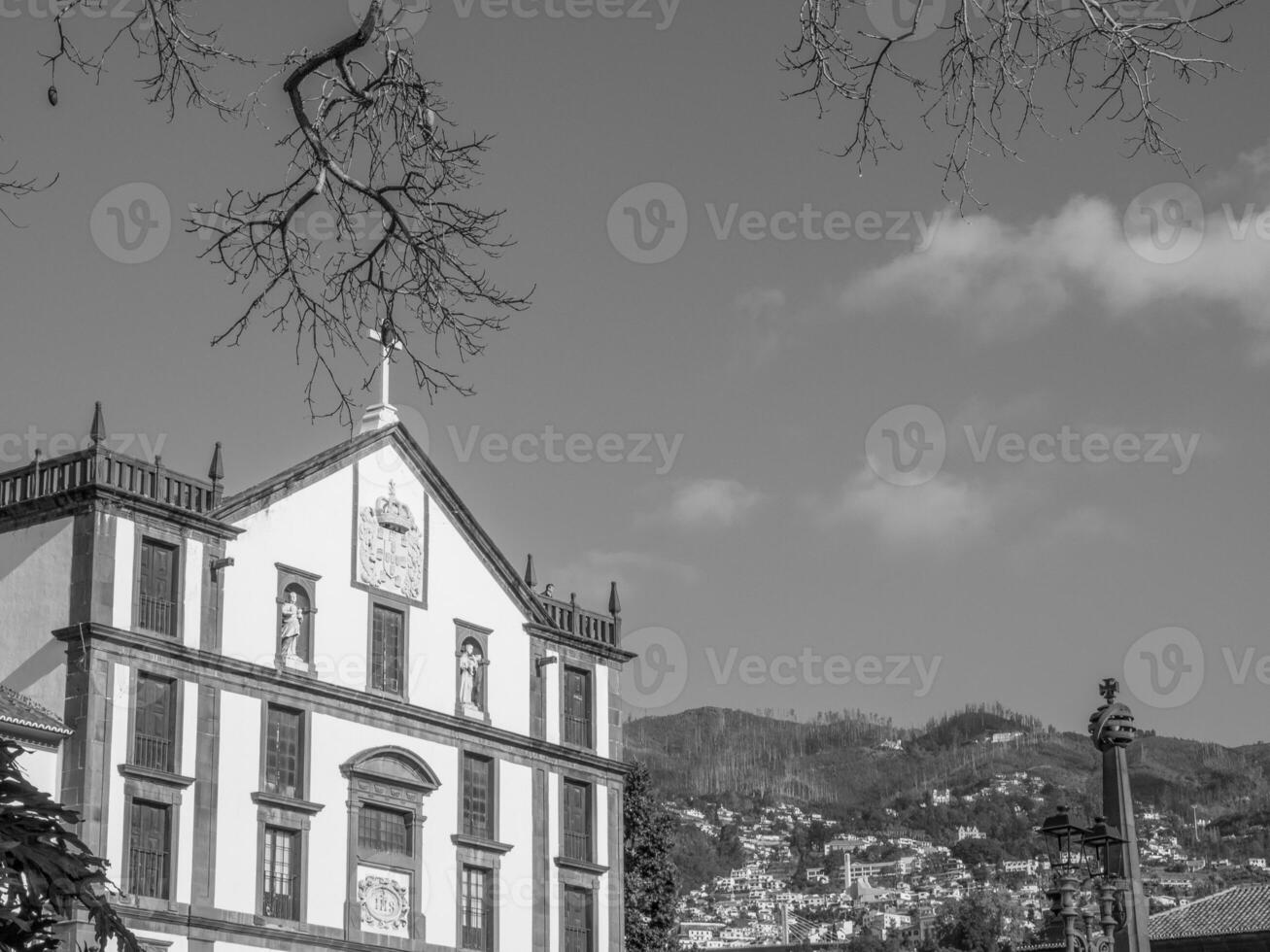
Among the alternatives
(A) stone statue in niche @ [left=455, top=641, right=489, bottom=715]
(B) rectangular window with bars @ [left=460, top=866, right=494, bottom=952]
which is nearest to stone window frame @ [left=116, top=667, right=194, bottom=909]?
(B) rectangular window with bars @ [left=460, top=866, right=494, bottom=952]

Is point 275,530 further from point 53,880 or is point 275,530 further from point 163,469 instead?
point 53,880

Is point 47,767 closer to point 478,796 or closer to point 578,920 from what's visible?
point 478,796

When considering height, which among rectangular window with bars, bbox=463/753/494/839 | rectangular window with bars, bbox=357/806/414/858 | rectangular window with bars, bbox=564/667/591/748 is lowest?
rectangular window with bars, bbox=357/806/414/858

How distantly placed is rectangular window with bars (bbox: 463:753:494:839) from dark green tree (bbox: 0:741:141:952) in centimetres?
3149

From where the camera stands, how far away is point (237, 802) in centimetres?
3731

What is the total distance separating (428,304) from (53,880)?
3613 millimetres

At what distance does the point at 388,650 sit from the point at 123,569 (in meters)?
6.93

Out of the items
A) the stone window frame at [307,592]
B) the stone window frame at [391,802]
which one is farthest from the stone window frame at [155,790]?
the stone window frame at [391,802]

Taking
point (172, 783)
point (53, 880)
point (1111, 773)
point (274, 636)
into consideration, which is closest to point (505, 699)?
point (274, 636)

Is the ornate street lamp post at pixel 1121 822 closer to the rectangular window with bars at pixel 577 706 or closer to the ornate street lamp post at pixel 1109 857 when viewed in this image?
the ornate street lamp post at pixel 1109 857

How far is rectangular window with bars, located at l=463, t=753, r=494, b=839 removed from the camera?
42.5m

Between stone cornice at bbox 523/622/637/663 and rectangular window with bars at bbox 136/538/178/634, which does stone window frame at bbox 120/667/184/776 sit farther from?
stone cornice at bbox 523/622/637/663

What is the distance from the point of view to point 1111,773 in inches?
687

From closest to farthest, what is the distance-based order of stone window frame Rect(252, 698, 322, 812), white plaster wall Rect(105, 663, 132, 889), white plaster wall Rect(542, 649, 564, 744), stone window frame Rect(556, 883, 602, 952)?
white plaster wall Rect(105, 663, 132, 889) < stone window frame Rect(252, 698, 322, 812) < stone window frame Rect(556, 883, 602, 952) < white plaster wall Rect(542, 649, 564, 744)
